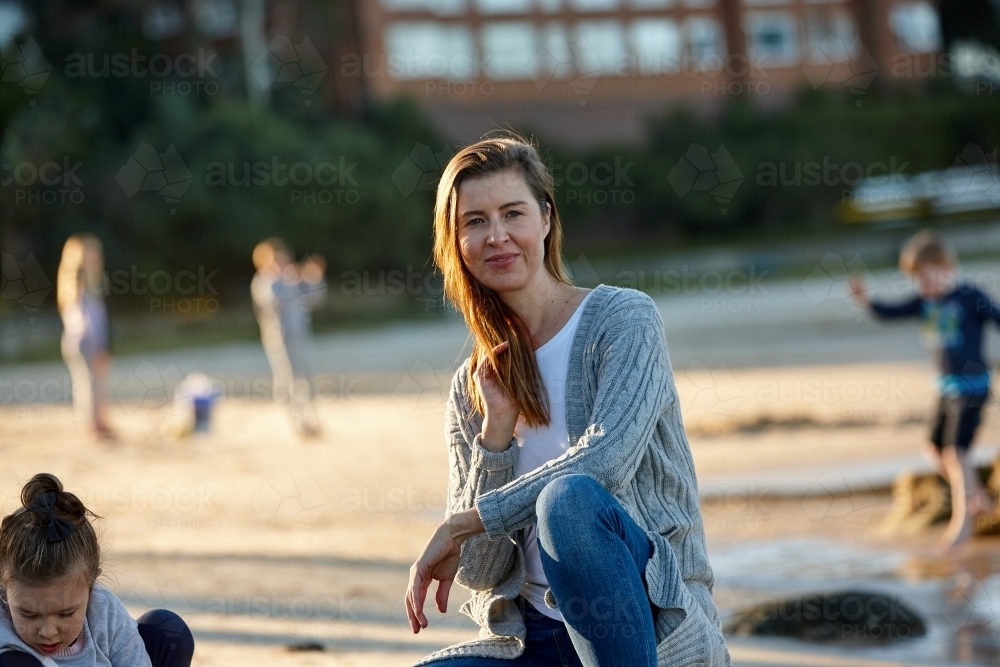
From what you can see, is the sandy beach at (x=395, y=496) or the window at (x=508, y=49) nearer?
the sandy beach at (x=395, y=496)

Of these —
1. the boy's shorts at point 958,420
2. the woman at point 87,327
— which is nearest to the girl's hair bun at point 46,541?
the boy's shorts at point 958,420

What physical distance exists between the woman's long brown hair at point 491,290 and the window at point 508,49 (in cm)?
4494

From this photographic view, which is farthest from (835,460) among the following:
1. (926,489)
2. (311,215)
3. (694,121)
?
(694,121)

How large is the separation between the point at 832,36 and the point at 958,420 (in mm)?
48577

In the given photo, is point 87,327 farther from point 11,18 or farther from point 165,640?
point 11,18

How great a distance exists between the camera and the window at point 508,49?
47.5 meters

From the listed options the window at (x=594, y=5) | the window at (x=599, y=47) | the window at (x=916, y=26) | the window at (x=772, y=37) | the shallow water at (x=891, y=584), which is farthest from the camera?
the window at (x=916, y=26)

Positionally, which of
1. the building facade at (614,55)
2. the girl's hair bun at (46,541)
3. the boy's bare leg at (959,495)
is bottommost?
the boy's bare leg at (959,495)

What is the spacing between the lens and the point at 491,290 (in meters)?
3.20

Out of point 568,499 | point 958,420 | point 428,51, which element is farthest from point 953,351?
point 428,51

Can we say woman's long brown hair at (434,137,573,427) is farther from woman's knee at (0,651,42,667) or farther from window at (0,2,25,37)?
window at (0,2,25,37)

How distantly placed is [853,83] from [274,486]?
4526 cm

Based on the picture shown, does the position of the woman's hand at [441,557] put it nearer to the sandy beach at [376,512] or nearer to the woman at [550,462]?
the woman at [550,462]

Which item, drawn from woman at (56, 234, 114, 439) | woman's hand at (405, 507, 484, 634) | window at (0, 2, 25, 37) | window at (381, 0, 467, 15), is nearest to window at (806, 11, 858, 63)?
window at (381, 0, 467, 15)
